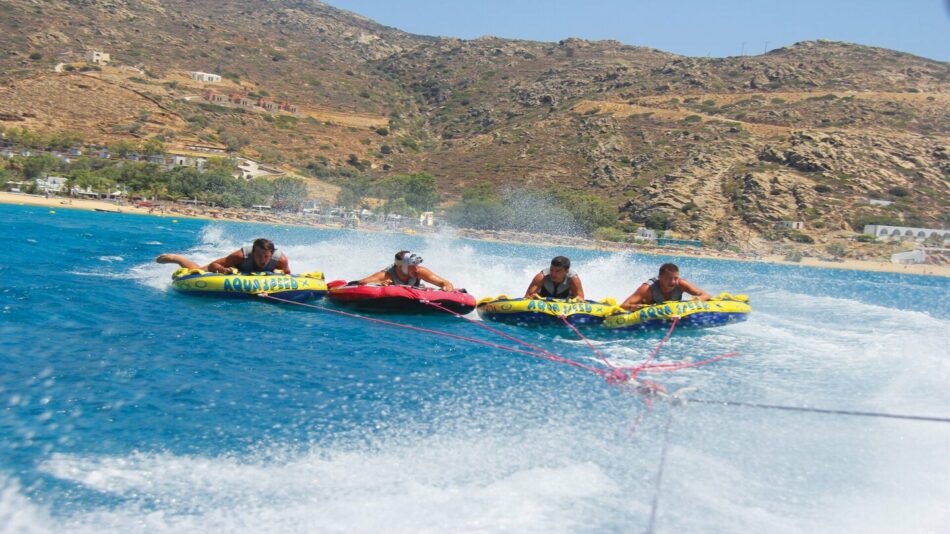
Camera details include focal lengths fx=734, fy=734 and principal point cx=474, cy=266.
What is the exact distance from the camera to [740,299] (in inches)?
483

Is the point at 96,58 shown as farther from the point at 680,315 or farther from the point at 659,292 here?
the point at 680,315

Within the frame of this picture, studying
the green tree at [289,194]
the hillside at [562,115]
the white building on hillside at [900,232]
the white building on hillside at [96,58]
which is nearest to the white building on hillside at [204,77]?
the hillside at [562,115]

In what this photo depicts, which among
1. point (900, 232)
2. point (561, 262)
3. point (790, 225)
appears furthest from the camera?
point (790, 225)

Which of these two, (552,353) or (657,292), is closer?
(552,353)

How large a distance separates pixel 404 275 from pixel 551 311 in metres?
2.46

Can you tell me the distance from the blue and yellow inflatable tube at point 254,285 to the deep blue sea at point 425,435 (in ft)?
4.92

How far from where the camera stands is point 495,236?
6375cm

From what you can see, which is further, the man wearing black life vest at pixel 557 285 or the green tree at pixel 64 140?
the green tree at pixel 64 140

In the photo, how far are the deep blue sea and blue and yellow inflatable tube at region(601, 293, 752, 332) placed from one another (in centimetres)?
86

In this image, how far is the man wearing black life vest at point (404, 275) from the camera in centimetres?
1170

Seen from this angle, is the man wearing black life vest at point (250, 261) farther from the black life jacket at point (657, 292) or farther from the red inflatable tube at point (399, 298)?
the black life jacket at point (657, 292)

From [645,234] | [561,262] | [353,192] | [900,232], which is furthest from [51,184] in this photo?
[900,232]

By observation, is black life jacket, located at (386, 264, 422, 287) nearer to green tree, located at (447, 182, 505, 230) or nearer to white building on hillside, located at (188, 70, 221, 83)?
green tree, located at (447, 182, 505, 230)

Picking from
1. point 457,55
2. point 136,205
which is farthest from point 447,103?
point 136,205
